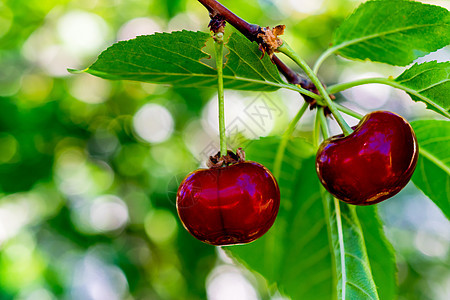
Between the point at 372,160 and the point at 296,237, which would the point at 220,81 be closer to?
the point at 372,160

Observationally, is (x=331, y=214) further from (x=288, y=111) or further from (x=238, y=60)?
(x=288, y=111)

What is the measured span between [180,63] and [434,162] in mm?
793

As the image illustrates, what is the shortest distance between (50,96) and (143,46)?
103 inches

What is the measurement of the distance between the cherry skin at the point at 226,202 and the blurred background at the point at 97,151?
2206 millimetres

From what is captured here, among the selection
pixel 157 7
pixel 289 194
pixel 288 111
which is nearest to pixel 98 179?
pixel 157 7

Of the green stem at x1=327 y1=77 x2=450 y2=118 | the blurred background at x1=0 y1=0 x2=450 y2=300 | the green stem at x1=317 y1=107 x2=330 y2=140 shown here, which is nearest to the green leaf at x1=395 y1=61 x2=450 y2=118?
the green stem at x1=327 y1=77 x2=450 y2=118

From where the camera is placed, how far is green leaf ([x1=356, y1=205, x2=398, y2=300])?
131 cm

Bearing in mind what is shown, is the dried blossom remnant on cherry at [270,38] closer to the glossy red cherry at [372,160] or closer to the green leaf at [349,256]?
the glossy red cherry at [372,160]

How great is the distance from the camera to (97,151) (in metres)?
3.48

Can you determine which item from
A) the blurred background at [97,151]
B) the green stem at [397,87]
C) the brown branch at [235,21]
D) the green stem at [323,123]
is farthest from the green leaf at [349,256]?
the blurred background at [97,151]

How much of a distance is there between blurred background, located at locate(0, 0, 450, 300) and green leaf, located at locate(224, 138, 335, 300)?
5.59 feet

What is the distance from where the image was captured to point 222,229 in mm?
918

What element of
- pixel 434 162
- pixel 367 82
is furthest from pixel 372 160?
pixel 434 162

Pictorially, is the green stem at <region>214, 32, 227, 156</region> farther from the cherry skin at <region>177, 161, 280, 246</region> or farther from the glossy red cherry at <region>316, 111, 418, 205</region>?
the glossy red cherry at <region>316, 111, 418, 205</region>
